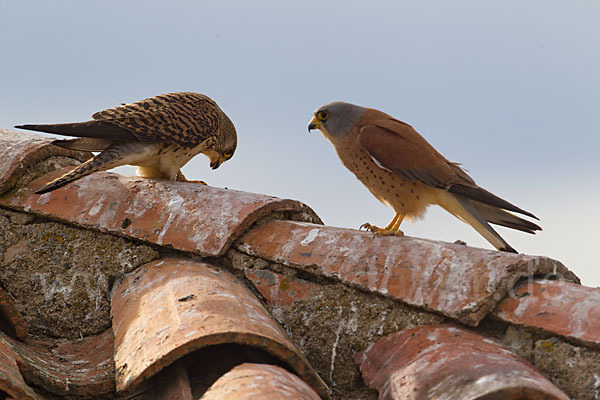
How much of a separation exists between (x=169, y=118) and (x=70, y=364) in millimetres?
1661

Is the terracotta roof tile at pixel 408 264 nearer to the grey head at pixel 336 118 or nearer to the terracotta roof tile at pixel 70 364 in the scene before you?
the terracotta roof tile at pixel 70 364

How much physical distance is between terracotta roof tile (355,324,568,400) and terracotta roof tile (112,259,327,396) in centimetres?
25

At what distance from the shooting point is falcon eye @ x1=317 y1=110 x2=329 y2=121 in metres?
4.33

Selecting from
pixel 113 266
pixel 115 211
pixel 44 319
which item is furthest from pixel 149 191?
pixel 44 319

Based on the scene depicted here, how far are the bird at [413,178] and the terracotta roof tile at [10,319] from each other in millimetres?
1980

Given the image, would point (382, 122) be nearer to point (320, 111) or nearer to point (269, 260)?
point (320, 111)

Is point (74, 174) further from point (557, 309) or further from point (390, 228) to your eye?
point (557, 309)

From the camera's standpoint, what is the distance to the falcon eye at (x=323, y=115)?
4332 millimetres

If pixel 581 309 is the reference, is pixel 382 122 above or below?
above

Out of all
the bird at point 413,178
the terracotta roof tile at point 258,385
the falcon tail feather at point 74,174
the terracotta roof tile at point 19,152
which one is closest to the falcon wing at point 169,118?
the falcon tail feather at point 74,174

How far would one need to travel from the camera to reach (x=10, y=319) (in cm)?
244

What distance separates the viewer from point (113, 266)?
2.82 metres

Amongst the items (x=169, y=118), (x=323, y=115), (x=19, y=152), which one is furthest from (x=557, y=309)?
(x=19, y=152)

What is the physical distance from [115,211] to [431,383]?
70.8 inches
